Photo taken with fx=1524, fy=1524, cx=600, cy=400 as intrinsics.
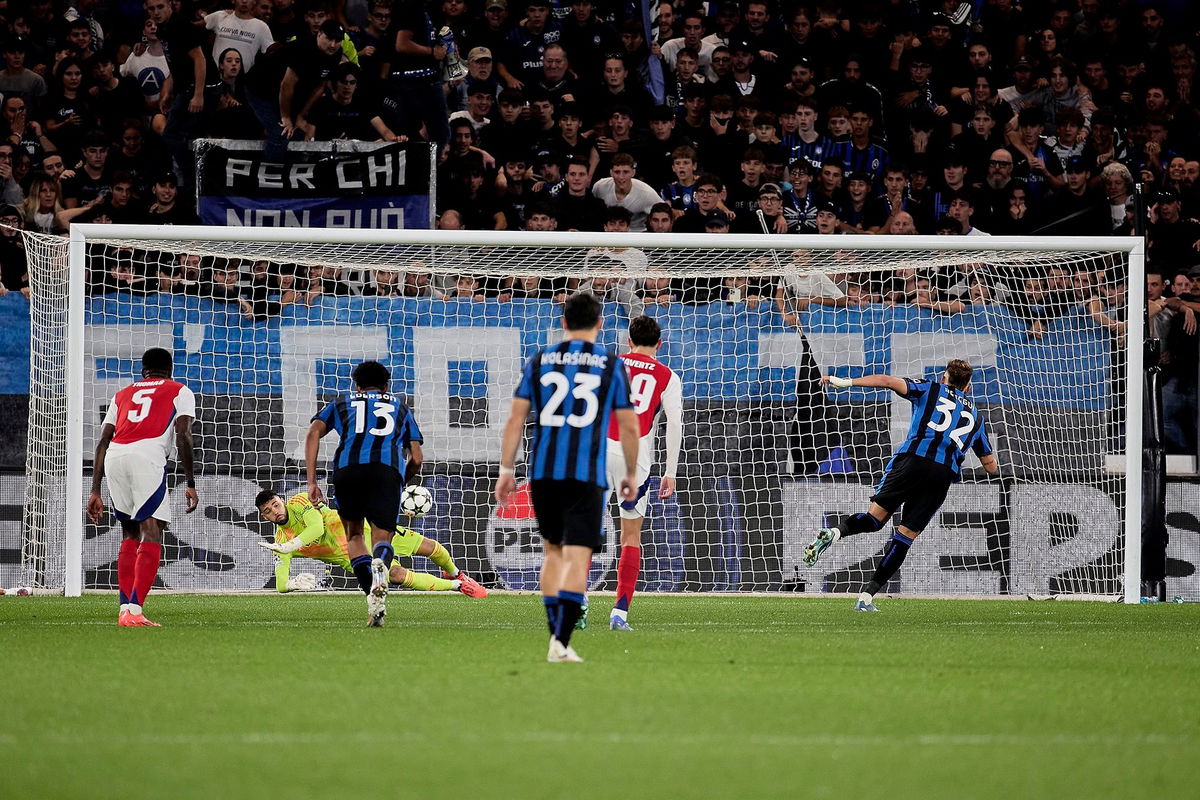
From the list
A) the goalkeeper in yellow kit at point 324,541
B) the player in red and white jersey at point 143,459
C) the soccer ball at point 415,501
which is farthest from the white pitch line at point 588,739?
the goalkeeper in yellow kit at point 324,541

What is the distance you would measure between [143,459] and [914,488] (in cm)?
606

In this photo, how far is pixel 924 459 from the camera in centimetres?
1237

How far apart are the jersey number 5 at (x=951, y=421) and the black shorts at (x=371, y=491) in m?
4.61

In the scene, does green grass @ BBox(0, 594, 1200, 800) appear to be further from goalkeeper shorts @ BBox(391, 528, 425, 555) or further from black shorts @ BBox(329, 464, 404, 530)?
goalkeeper shorts @ BBox(391, 528, 425, 555)

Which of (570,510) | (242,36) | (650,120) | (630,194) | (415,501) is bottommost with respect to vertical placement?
(415,501)

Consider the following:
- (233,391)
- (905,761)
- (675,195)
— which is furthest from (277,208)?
(905,761)

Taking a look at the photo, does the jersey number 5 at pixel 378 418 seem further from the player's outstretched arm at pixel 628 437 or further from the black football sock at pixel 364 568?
the player's outstretched arm at pixel 628 437

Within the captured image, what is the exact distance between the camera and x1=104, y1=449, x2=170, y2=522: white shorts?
10.3 metres

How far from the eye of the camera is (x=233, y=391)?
47.0 feet

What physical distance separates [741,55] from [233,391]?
7148mm

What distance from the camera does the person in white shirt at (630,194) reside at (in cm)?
1578

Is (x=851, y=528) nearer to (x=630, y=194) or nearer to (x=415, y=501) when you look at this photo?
(x=415, y=501)

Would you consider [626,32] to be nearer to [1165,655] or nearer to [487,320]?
[487,320]

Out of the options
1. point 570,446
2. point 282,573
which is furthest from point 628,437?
point 282,573
